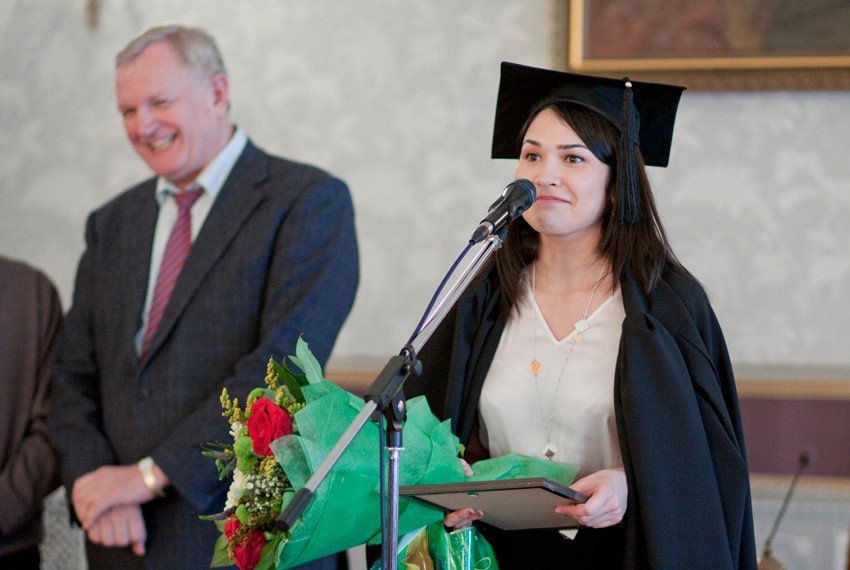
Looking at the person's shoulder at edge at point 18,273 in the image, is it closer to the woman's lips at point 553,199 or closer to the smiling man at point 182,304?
the smiling man at point 182,304

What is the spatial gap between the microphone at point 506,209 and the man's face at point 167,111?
1.52 m

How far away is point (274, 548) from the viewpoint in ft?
5.73

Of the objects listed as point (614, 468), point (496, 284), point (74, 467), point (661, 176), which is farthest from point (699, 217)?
point (74, 467)

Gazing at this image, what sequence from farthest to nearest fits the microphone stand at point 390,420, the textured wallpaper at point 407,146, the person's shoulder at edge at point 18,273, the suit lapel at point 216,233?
the textured wallpaper at point 407,146 → the person's shoulder at edge at point 18,273 → the suit lapel at point 216,233 → the microphone stand at point 390,420

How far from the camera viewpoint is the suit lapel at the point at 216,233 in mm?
3084

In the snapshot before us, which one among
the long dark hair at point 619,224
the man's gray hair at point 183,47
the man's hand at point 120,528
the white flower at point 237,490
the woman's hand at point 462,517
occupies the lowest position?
the man's hand at point 120,528

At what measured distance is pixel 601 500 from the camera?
1.99m

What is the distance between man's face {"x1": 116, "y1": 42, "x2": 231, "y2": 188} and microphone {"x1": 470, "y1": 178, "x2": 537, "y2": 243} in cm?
152

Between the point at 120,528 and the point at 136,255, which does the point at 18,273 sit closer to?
the point at 136,255

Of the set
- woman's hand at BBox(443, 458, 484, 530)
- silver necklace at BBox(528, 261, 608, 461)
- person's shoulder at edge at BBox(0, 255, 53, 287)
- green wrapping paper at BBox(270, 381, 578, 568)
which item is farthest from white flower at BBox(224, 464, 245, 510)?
person's shoulder at edge at BBox(0, 255, 53, 287)

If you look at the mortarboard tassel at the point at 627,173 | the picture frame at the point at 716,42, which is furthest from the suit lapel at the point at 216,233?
the picture frame at the point at 716,42

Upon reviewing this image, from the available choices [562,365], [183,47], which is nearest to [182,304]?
[183,47]

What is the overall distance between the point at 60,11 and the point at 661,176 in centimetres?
262

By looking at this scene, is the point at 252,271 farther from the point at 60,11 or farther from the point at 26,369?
the point at 60,11
